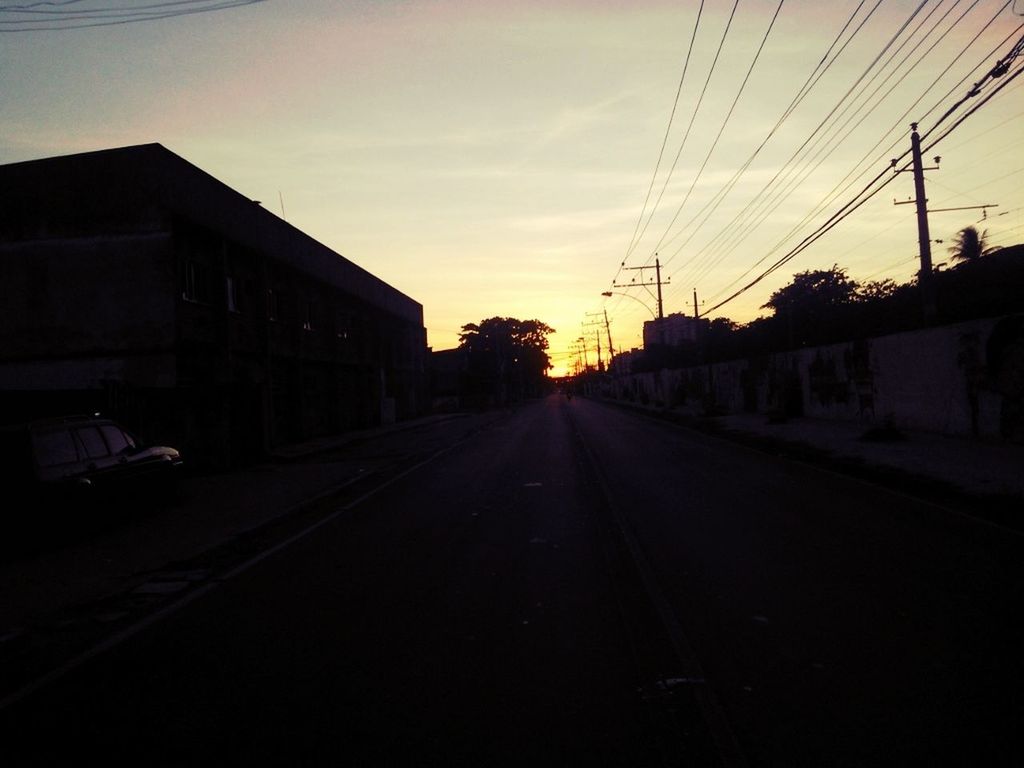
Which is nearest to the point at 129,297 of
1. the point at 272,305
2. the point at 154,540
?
the point at 272,305

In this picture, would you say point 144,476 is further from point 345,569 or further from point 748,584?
point 748,584

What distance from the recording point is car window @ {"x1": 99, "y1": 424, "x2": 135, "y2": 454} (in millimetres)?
12531

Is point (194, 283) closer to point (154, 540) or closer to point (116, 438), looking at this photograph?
point (116, 438)

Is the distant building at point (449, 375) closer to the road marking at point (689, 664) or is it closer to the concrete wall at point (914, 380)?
the concrete wall at point (914, 380)

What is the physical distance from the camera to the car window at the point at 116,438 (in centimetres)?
1253

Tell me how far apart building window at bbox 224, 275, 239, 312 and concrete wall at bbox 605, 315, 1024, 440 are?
1932cm

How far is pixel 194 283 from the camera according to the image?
23375mm

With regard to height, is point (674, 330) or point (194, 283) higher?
point (674, 330)

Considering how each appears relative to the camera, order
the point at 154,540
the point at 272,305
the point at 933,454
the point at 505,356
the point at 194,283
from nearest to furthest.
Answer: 1. the point at 154,540
2. the point at 933,454
3. the point at 194,283
4. the point at 272,305
5. the point at 505,356

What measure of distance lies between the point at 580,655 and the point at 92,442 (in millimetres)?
9276

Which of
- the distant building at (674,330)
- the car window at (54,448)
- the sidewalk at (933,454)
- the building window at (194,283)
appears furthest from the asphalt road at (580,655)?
the distant building at (674,330)

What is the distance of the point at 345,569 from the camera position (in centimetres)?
865

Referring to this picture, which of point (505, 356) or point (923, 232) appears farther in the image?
point (505, 356)

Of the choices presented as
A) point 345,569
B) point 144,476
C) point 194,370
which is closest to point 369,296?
point 194,370
